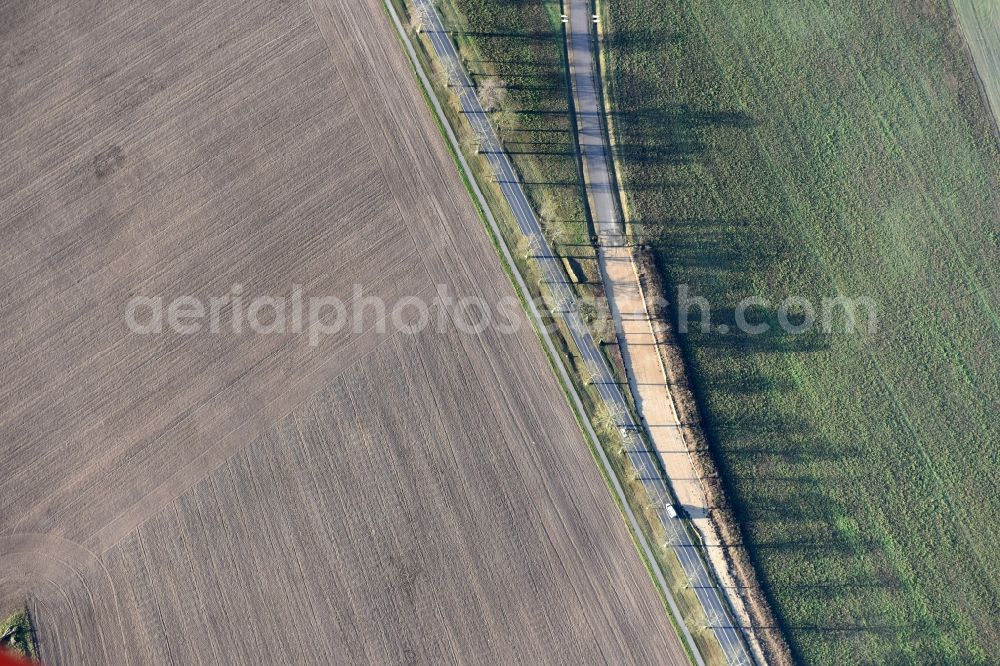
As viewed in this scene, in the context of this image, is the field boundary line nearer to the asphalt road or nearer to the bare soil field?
the bare soil field

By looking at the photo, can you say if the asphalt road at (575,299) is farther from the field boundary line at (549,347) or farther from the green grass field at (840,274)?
the green grass field at (840,274)

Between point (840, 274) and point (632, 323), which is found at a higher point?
point (632, 323)

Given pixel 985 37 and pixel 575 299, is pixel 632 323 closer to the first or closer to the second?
pixel 575 299

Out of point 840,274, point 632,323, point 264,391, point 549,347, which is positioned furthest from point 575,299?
point 264,391

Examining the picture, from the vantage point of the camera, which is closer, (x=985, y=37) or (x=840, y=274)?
(x=840, y=274)

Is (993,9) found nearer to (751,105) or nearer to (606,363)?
(751,105)

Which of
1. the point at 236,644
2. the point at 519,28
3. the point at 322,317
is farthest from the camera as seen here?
the point at 519,28

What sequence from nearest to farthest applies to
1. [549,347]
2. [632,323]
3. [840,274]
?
1. [549,347]
2. [632,323]
3. [840,274]

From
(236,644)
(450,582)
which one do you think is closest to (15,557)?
(236,644)
